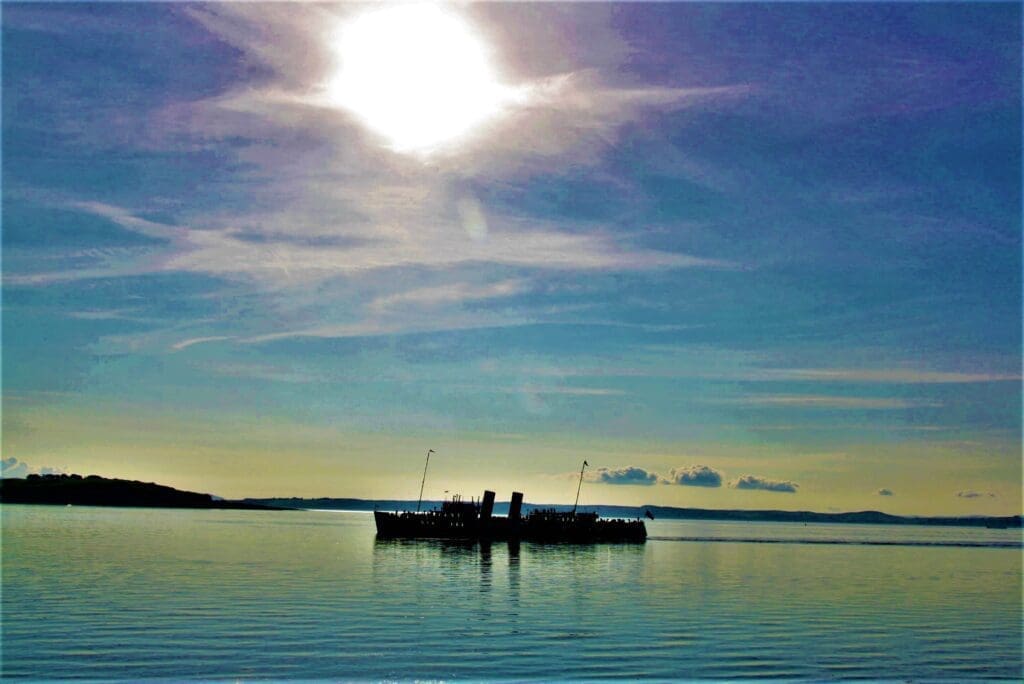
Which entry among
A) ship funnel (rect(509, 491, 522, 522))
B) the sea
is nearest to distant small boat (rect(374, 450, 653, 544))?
ship funnel (rect(509, 491, 522, 522))

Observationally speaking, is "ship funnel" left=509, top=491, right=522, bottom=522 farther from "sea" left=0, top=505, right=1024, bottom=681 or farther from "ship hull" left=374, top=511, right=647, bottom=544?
Answer: "sea" left=0, top=505, right=1024, bottom=681

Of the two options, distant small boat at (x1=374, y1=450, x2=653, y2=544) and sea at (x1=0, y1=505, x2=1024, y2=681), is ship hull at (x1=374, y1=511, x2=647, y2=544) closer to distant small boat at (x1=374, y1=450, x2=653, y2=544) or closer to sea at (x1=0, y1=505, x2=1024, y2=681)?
distant small boat at (x1=374, y1=450, x2=653, y2=544)

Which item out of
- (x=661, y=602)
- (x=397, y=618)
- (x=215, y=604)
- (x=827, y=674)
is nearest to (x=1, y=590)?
(x=215, y=604)

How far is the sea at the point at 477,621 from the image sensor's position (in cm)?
3338

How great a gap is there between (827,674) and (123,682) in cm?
2403

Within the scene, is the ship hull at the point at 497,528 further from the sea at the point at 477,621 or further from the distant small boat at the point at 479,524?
the sea at the point at 477,621

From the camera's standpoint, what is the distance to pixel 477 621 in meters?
44.5

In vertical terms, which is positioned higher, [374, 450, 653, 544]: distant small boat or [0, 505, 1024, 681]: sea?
[374, 450, 653, 544]: distant small boat

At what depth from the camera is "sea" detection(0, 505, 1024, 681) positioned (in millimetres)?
33375

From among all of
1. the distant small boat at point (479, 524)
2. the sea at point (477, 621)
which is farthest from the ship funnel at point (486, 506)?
the sea at point (477, 621)

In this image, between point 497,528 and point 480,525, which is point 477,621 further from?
point 497,528

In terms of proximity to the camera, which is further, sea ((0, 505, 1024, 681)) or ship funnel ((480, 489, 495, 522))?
ship funnel ((480, 489, 495, 522))

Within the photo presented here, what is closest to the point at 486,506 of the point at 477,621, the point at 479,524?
the point at 479,524

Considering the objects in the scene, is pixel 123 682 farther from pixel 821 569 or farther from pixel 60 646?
pixel 821 569
